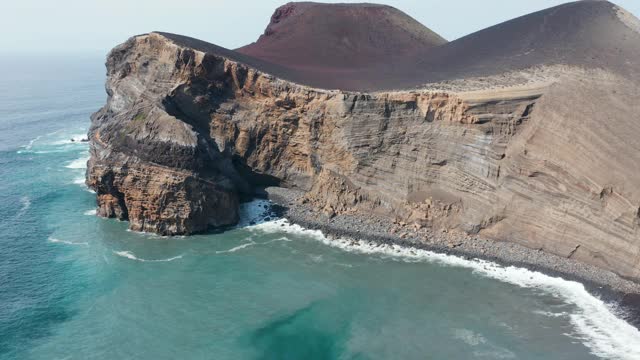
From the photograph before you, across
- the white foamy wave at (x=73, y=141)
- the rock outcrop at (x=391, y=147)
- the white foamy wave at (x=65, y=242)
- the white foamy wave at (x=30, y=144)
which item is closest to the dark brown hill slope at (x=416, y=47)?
the rock outcrop at (x=391, y=147)

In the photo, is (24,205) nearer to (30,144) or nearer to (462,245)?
(30,144)

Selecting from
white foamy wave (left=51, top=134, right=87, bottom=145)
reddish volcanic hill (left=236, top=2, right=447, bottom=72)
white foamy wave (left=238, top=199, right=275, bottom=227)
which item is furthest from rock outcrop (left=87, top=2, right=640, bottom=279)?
white foamy wave (left=51, top=134, right=87, bottom=145)

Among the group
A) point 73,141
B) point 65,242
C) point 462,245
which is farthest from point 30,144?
point 462,245

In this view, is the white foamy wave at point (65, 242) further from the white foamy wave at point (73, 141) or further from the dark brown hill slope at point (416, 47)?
the white foamy wave at point (73, 141)

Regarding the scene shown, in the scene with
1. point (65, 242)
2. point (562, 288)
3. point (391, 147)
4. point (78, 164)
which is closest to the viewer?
point (562, 288)

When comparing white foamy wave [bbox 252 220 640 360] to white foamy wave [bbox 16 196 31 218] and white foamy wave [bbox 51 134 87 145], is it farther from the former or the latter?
white foamy wave [bbox 51 134 87 145]
